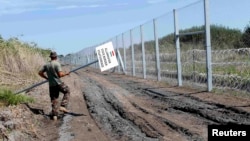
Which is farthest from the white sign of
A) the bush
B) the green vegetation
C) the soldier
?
the green vegetation

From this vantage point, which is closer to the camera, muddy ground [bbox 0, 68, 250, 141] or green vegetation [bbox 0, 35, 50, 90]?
muddy ground [bbox 0, 68, 250, 141]

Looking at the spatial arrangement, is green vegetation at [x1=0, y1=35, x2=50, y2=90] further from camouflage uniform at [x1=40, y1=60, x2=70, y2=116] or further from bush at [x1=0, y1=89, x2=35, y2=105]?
camouflage uniform at [x1=40, y1=60, x2=70, y2=116]

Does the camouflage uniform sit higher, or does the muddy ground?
the camouflage uniform

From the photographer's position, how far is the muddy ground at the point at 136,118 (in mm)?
10766

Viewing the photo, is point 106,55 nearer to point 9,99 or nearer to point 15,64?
point 9,99

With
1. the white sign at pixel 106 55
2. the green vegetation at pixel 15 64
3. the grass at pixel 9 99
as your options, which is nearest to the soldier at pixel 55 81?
the white sign at pixel 106 55

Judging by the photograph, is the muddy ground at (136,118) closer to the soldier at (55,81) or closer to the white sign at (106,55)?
the soldier at (55,81)

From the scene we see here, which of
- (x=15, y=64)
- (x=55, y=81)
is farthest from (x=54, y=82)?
(x=15, y=64)

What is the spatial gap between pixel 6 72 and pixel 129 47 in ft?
31.1

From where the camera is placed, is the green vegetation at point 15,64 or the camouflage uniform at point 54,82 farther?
the green vegetation at point 15,64

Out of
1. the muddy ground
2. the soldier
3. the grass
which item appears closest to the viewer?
the muddy ground

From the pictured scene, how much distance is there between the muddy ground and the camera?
10766 millimetres

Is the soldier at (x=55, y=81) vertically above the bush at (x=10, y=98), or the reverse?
the soldier at (x=55, y=81)

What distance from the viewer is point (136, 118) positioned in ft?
41.8
